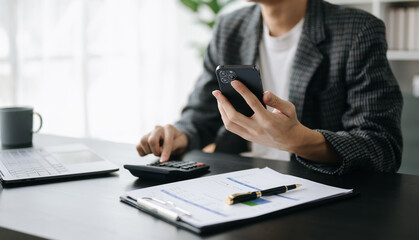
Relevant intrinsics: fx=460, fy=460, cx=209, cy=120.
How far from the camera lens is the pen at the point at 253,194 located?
0.71 m

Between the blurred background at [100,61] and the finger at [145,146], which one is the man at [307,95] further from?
the blurred background at [100,61]

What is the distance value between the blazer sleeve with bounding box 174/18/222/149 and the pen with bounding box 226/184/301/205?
0.63 metres

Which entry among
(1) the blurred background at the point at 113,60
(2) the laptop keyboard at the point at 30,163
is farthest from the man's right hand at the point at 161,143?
(1) the blurred background at the point at 113,60

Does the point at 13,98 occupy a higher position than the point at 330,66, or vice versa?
the point at 330,66

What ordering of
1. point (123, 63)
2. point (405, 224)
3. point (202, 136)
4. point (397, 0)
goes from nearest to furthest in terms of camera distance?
point (405, 224)
point (202, 136)
point (397, 0)
point (123, 63)

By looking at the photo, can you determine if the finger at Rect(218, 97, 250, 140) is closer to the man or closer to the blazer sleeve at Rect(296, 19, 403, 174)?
the man

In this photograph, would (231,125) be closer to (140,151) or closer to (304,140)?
(304,140)

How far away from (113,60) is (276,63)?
1.91 m

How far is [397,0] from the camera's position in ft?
7.96

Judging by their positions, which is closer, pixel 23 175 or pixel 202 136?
pixel 23 175

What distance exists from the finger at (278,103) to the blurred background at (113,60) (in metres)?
1.22

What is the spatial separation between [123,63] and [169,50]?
2.11 feet

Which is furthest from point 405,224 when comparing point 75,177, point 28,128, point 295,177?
point 28,128

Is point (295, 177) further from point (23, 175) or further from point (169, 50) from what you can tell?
point (169, 50)
